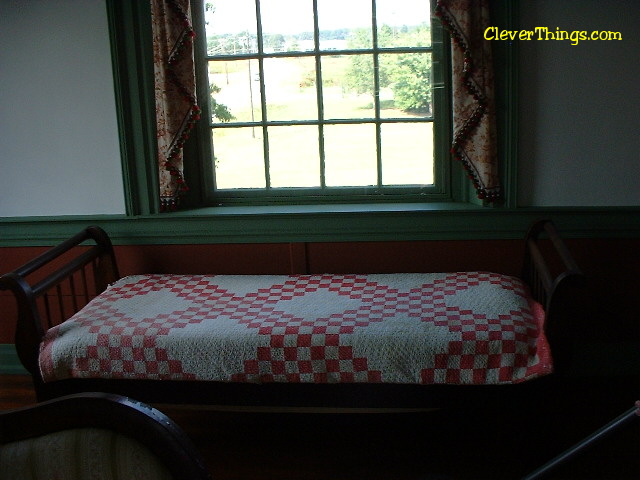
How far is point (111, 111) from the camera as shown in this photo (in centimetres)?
320

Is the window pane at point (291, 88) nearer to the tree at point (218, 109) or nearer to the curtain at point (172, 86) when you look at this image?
the tree at point (218, 109)

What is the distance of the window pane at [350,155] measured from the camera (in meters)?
3.25

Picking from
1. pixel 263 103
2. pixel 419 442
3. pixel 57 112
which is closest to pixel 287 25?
pixel 263 103

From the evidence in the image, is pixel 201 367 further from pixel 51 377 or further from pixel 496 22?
pixel 496 22

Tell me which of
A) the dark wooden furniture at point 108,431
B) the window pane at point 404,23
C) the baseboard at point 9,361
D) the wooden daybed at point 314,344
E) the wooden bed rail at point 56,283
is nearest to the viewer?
the dark wooden furniture at point 108,431

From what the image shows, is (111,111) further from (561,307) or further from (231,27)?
(561,307)

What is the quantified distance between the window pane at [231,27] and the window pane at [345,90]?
36 centimetres

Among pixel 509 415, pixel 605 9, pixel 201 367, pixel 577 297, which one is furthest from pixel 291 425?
pixel 605 9

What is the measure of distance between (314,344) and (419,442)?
64 centimetres

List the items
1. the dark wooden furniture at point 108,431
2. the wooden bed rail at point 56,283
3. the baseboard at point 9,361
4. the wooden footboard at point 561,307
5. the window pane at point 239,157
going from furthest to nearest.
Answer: the baseboard at point 9,361 < the window pane at point 239,157 < the wooden bed rail at point 56,283 < the wooden footboard at point 561,307 < the dark wooden furniture at point 108,431

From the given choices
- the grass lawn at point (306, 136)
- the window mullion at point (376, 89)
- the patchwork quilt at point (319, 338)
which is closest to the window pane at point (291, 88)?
the grass lawn at point (306, 136)

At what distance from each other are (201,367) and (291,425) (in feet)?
1.96

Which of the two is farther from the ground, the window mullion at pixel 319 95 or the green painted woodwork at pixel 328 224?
the window mullion at pixel 319 95

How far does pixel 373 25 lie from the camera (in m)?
3.12
